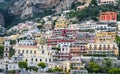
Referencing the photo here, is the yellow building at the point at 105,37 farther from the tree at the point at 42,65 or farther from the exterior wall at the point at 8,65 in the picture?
the exterior wall at the point at 8,65

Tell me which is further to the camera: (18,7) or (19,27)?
(18,7)

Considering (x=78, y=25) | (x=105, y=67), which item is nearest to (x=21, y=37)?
(x=78, y=25)

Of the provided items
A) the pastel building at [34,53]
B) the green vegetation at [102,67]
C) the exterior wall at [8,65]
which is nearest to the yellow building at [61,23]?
the pastel building at [34,53]

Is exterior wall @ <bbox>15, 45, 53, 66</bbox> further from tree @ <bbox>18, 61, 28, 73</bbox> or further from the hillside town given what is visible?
tree @ <bbox>18, 61, 28, 73</bbox>

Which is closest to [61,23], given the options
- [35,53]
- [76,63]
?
[35,53]

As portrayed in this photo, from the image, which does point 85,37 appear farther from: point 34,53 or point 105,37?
point 34,53

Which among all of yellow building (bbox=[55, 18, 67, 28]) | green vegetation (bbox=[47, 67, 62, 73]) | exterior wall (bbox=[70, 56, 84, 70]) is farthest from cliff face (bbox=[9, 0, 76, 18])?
green vegetation (bbox=[47, 67, 62, 73])

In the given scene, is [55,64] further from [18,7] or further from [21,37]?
[18,7]
